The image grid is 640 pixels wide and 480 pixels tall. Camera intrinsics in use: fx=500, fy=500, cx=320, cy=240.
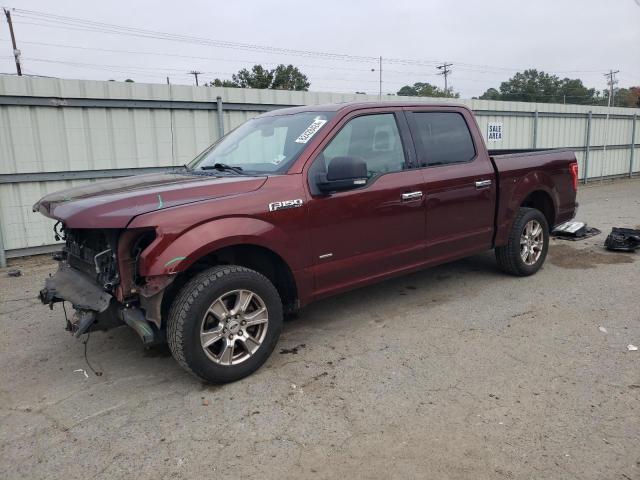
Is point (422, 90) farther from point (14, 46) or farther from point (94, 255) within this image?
point (94, 255)

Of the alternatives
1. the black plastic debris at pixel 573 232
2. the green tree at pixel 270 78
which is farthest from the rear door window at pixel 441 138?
the green tree at pixel 270 78

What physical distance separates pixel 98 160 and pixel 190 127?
65.4 inches

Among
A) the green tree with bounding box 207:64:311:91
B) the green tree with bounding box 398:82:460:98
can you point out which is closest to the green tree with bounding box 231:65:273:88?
the green tree with bounding box 207:64:311:91

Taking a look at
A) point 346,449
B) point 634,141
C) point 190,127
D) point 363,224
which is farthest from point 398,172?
point 634,141

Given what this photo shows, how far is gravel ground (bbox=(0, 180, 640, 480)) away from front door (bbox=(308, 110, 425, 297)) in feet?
1.93

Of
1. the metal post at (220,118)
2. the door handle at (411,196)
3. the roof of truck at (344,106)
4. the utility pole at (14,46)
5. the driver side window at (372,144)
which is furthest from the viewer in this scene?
the utility pole at (14,46)

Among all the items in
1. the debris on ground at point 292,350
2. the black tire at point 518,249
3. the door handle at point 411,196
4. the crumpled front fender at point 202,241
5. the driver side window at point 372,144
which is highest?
the driver side window at point 372,144

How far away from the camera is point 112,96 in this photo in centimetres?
780

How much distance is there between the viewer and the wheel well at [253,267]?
3.49 metres

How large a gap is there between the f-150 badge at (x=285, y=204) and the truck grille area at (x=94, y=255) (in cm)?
108

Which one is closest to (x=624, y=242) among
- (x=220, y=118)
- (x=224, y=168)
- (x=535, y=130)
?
(x=224, y=168)

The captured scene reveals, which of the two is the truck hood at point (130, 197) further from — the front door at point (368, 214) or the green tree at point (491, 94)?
the green tree at point (491, 94)

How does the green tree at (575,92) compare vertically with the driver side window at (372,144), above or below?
above

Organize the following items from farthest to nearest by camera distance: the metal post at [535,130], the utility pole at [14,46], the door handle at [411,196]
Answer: the utility pole at [14,46] → the metal post at [535,130] → the door handle at [411,196]
